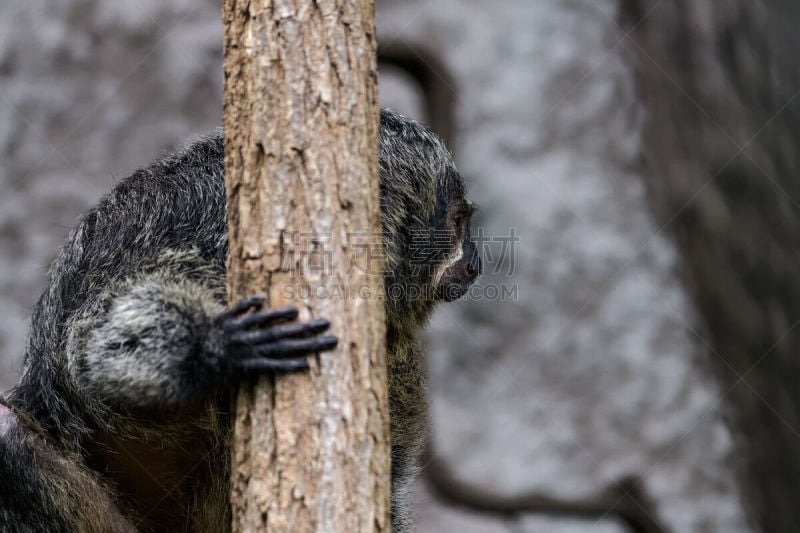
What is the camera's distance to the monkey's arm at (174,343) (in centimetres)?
252

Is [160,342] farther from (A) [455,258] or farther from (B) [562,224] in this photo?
(B) [562,224]

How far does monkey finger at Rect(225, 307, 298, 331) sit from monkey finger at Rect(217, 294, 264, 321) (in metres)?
0.02

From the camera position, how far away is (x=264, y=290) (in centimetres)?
258

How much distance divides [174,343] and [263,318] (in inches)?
20.9

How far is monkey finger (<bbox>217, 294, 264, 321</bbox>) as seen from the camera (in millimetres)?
2584

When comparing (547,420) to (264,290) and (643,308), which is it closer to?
(643,308)

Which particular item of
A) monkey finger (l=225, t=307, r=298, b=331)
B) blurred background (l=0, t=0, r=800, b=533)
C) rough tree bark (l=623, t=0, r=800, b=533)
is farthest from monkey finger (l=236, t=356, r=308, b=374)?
rough tree bark (l=623, t=0, r=800, b=533)

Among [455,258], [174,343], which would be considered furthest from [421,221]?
[174,343]

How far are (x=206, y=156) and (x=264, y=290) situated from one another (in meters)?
1.65

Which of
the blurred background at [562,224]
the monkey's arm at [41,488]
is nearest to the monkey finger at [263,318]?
the monkey's arm at [41,488]

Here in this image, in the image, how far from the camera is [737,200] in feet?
23.2

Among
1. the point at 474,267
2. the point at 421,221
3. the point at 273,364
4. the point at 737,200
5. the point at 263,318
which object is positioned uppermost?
the point at 737,200

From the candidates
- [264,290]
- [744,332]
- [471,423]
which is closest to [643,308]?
[744,332]

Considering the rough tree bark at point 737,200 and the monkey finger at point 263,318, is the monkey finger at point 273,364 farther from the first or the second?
the rough tree bark at point 737,200
